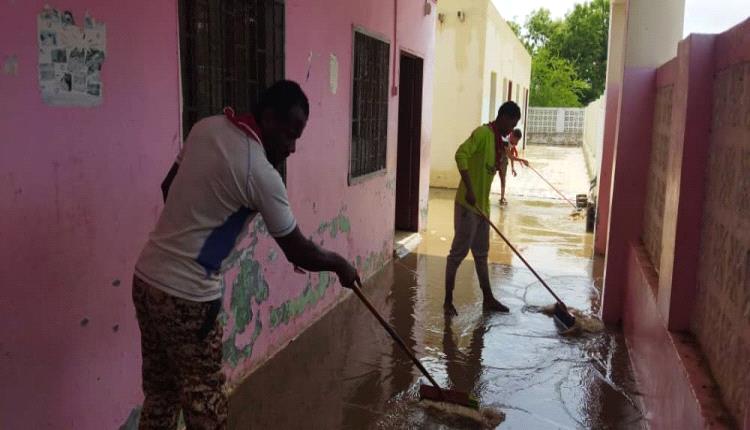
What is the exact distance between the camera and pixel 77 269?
2736mm

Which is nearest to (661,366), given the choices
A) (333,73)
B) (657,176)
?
(657,176)

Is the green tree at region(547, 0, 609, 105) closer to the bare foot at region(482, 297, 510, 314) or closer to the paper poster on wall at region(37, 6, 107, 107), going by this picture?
the bare foot at region(482, 297, 510, 314)

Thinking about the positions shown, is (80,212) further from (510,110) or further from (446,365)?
(510,110)

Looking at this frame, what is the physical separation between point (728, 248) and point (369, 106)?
4.43 metres

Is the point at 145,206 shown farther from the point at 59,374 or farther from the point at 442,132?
the point at 442,132

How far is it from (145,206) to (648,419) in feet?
9.65

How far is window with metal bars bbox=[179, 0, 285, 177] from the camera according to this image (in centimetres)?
351

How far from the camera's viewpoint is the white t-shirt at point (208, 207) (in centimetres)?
230

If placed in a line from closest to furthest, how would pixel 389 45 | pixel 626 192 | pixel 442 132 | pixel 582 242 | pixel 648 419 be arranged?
pixel 648 419
pixel 626 192
pixel 389 45
pixel 582 242
pixel 442 132

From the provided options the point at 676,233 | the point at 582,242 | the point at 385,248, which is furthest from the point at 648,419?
the point at 582,242

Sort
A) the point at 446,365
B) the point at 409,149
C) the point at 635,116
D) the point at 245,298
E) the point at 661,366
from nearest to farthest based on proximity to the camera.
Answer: the point at 661,366
the point at 245,298
the point at 446,365
the point at 635,116
the point at 409,149

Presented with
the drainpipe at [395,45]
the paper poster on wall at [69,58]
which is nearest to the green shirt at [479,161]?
the drainpipe at [395,45]

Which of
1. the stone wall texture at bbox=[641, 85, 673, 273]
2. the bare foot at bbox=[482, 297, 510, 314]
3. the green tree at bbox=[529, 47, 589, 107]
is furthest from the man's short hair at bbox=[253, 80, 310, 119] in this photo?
the green tree at bbox=[529, 47, 589, 107]

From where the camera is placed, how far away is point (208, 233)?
2367mm
